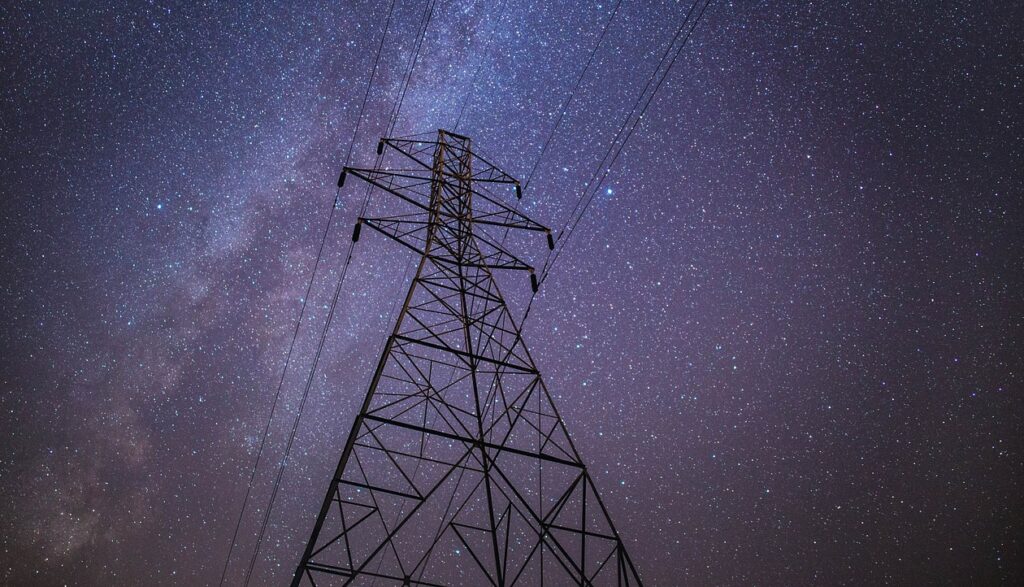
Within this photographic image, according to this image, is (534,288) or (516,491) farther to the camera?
(534,288)

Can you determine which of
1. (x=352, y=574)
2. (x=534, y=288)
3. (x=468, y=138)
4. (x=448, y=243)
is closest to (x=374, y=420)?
(x=352, y=574)

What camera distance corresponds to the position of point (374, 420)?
686 cm

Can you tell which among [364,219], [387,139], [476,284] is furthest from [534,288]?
[387,139]

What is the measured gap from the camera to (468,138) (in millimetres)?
12891

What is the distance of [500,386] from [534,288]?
3204 mm

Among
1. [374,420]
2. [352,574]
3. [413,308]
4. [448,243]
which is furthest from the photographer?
[448,243]

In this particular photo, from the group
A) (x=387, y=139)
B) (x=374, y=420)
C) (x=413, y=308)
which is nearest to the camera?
(x=374, y=420)

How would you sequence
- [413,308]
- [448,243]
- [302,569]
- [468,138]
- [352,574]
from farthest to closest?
[468,138], [448,243], [413,308], [352,574], [302,569]

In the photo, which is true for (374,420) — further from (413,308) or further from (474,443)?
(413,308)

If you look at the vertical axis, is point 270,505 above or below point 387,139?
below

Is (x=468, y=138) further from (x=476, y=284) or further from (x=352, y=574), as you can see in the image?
(x=352, y=574)

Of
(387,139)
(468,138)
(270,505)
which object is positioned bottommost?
(270,505)

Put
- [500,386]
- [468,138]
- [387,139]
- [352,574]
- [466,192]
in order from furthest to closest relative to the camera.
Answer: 1. [468,138]
2. [387,139]
3. [466,192]
4. [500,386]
5. [352,574]

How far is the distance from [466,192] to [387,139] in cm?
215
